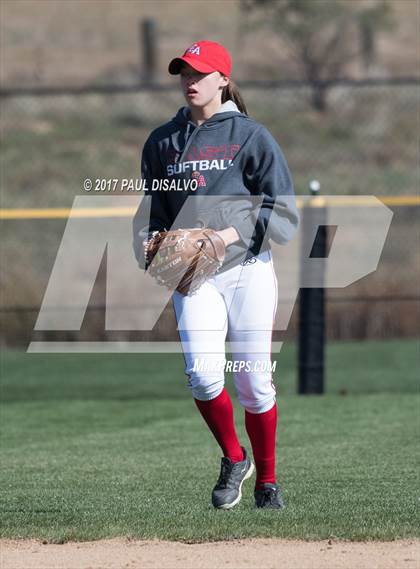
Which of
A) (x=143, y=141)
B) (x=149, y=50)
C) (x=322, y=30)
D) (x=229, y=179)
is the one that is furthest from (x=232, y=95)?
(x=149, y=50)

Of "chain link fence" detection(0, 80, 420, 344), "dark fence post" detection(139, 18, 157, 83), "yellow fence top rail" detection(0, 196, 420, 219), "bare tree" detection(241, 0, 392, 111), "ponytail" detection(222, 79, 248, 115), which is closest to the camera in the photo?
"ponytail" detection(222, 79, 248, 115)

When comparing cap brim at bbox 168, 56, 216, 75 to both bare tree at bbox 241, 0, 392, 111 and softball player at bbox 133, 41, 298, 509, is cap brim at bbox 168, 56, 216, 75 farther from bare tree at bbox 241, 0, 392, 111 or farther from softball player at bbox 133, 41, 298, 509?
bare tree at bbox 241, 0, 392, 111

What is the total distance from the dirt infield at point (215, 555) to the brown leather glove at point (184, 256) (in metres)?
1.11

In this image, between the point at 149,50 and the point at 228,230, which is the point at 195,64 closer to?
the point at 228,230

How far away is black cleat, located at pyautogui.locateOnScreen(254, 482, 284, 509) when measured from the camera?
4.93 meters

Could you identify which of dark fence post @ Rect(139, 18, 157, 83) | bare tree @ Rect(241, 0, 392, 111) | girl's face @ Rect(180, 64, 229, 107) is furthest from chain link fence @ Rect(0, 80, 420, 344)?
girl's face @ Rect(180, 64, 229, 107)

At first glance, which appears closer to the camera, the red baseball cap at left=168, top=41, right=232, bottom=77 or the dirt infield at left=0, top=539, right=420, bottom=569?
the dirt infield at left=0, top=539, right=420, bottom=569

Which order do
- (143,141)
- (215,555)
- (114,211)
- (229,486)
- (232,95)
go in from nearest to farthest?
(215,555)
(229,486)
(232,95)
(114,211)
(143,141)

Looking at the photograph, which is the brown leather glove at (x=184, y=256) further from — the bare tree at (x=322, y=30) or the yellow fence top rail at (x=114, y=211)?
the bare tree at (x=322, y=30)

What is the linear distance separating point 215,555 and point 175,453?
2.74 m

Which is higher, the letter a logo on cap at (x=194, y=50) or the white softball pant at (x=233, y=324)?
the letter a logo on cap at (x=194, y=50)

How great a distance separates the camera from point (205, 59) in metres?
4.82

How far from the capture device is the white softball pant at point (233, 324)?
479cm

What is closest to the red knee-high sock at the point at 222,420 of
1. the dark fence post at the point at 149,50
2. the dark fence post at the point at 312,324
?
the dark fence post at the point at 312,324
